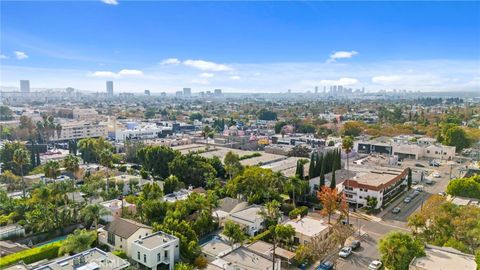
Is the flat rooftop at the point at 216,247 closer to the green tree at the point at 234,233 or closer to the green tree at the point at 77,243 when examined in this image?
the green tree at the point at 234,233

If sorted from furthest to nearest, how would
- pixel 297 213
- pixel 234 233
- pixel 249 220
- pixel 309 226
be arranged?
pixel 297 213, pixel 249 220, pixel 309 226, pixel 234 233

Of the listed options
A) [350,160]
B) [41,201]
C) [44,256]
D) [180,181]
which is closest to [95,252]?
[44,256]

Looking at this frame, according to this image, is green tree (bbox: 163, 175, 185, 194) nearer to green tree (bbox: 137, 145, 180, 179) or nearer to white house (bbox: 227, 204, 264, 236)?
green tree (bbox: 137, 145, 180, 179)

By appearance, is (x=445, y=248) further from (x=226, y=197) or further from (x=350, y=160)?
(x=350, y=160)

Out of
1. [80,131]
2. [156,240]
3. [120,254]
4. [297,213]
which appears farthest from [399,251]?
[80,131]

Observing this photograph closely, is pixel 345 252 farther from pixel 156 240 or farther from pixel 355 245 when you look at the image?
pixel 156 240

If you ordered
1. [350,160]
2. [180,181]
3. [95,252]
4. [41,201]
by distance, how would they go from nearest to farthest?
[95,252], [41,201], [180,181], [350,160]
